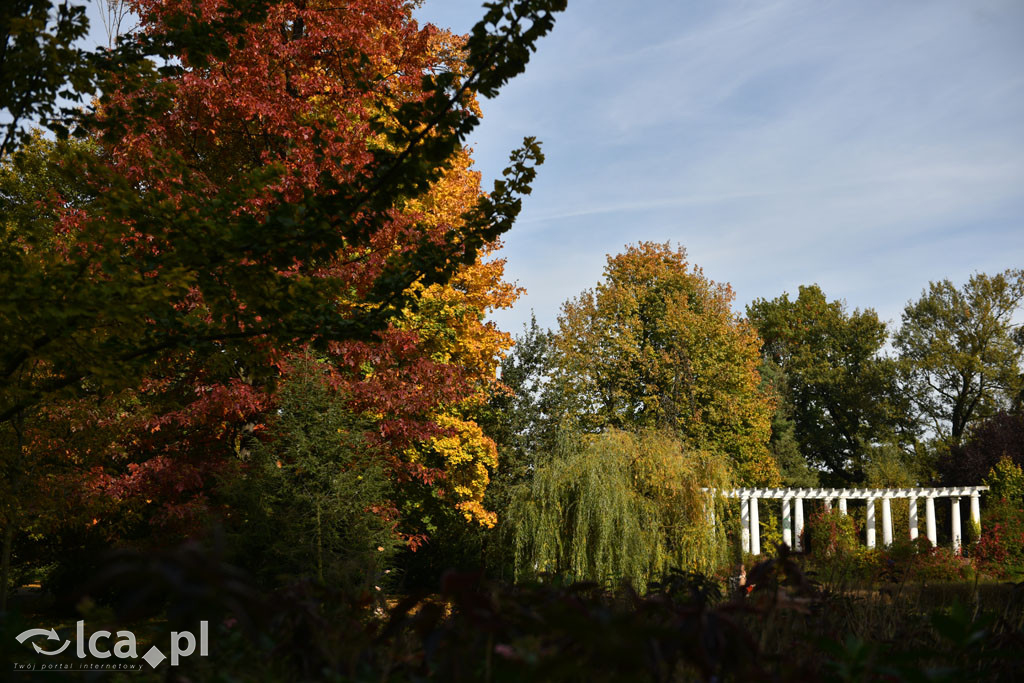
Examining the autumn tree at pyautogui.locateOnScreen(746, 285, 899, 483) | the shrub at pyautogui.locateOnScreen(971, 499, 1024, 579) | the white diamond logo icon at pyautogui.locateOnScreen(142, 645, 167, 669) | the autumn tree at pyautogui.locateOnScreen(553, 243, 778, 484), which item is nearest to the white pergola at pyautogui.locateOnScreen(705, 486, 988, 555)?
→ the shrub at pyautogui.locateOnScreen(971, 499, 1024, 579)

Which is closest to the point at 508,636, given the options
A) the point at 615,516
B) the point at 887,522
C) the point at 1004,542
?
the point at 615,516

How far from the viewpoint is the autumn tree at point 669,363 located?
27.7 meters

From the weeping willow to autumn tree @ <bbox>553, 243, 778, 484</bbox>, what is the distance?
11.2 m

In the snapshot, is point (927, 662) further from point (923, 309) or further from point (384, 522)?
point (923, 309)

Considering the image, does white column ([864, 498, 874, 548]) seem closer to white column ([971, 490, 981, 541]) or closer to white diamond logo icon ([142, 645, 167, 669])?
white column ([971, 490, 981, 541])

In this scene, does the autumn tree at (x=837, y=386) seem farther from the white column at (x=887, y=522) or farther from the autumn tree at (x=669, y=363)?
the white column at (x=887, y=522)

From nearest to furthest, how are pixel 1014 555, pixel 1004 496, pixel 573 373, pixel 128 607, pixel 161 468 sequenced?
1. pixel 128 607
2. pixel 161 468
3. pixel 1014 555
4. pixel 1004 496
5. pixel 573 373

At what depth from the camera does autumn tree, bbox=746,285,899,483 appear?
35656 millimetres

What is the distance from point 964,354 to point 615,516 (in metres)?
25.8

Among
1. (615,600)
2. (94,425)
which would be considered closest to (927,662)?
(615,600)

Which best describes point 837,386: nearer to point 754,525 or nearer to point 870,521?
point 870,521

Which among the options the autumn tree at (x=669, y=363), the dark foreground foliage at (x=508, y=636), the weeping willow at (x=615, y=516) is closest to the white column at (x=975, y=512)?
the autumn tree at (x=669, y=363)

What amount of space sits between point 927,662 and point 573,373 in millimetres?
24804

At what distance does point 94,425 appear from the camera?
10688 millimetres
